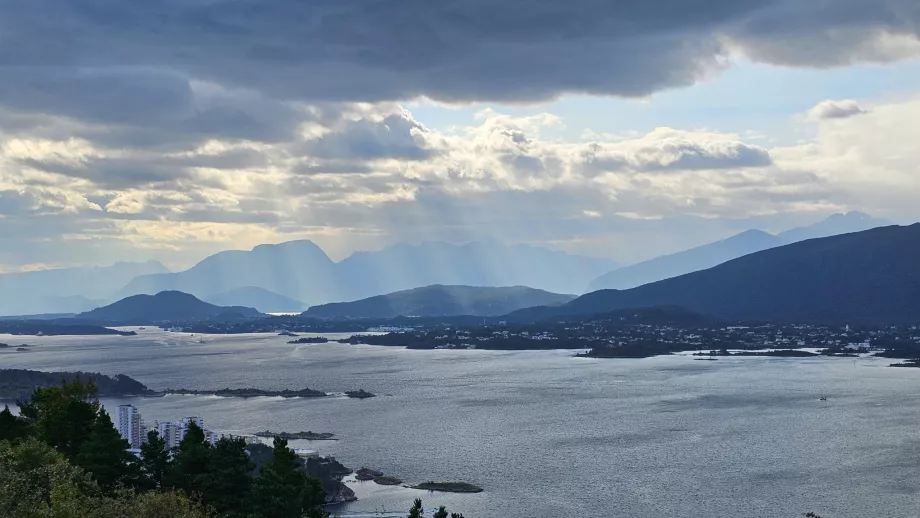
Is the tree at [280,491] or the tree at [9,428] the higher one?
the tree at [9,428]

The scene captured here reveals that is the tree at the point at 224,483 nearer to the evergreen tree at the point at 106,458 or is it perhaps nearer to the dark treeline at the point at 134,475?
the dark treeline at the point at 134,475

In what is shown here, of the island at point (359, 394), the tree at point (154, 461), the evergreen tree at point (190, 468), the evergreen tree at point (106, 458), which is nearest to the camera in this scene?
the evergreen tree at point (106, 458)

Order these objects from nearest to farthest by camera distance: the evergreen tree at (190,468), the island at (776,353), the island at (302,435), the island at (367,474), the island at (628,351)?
the evergreen tree at (190,468), the island at (367,474), the island at (302,435), the island at (776,353), the island at (628,351)

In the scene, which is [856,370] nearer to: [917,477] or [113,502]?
[917,477]

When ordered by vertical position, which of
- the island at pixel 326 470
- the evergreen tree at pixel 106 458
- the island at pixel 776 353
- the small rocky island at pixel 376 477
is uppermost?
the evergreen tree at pixel 106 458

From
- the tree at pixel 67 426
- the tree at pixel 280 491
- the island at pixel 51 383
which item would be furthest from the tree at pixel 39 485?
the island at pixel 51 383

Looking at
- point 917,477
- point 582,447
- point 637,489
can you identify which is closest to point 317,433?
point 582,447

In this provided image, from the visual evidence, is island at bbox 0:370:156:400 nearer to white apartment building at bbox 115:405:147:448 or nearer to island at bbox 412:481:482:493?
white apartment building at bbox 115:405:147:448
